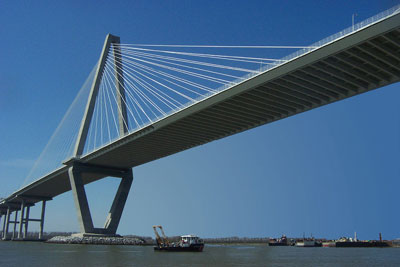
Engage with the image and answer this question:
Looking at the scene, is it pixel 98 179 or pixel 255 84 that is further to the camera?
pixel 98 179

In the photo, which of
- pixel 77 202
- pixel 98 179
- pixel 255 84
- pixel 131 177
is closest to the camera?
pixel 255 84

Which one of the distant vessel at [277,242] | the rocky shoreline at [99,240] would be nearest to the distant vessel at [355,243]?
the distant vessel at [277,242]

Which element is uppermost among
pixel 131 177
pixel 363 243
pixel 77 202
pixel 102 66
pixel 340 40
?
pixel 102 66

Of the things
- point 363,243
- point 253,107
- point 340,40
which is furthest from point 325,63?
point 363,243

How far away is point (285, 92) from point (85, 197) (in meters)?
32.4

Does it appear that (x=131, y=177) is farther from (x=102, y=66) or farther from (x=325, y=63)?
(x=325, y=63)

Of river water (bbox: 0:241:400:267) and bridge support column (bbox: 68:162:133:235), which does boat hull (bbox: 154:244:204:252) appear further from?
bridge support column (bbox: 68:162:133:235)

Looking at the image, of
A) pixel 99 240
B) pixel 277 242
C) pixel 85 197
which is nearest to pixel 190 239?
pixel 99 240

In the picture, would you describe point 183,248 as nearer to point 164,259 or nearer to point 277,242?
point 164,259

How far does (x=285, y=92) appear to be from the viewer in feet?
105

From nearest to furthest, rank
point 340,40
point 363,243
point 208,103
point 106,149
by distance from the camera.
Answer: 1. point 340,40
2. point 208,103
3. point 106,149
4. point 363,243

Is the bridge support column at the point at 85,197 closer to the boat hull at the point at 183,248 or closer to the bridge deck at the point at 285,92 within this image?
the bridge deck at the point at 285,92

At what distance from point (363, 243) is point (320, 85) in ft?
204

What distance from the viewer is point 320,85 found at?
30250 millimetres
